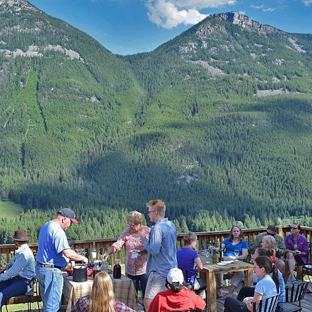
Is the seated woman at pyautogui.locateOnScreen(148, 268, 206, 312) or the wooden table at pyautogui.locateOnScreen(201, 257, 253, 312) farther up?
the seated woman at pyautogui.locateOnScreen(148, 268, 206, 312)

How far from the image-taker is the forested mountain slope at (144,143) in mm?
128750

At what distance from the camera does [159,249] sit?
4984 millimetres

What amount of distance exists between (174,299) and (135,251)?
5.84 ft

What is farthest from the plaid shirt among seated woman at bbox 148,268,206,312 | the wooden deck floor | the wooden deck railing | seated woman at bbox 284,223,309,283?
seated woman at bbox 284,223,309,283

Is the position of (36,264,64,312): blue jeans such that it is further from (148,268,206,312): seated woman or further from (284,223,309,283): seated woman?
(284,223,309,283): seated woman

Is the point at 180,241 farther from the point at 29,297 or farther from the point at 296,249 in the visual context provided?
the point at 29,297

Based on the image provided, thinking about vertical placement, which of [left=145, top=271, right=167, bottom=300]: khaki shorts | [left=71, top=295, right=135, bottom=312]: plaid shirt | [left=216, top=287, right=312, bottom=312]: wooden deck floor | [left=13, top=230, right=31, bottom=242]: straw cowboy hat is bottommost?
[left=216, top=287, right=312, bottom=312]: wooden deck floor

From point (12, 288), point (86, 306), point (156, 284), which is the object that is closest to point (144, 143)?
point (12, 288)

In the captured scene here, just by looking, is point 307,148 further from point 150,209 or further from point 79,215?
point 150,209

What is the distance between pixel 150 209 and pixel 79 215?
10437 centimetres

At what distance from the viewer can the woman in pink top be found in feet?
19.5

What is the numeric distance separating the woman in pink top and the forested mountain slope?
9510 cm

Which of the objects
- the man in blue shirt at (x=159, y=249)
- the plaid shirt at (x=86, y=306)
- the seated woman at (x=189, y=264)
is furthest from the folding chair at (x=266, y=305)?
the plaid shirt at (x=86, y=306)

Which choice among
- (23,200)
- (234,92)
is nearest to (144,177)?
(23,200)
